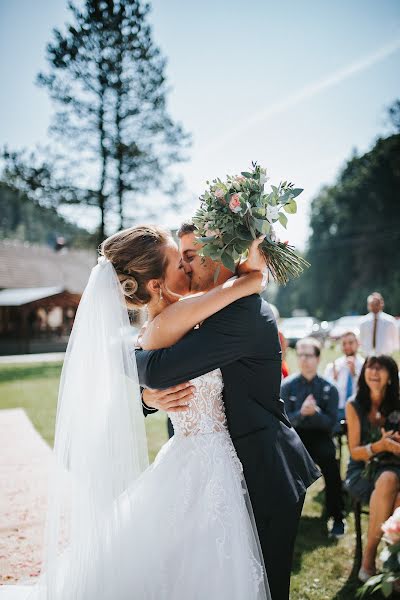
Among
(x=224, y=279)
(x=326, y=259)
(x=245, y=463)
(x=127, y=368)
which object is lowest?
(x=245, y=463)

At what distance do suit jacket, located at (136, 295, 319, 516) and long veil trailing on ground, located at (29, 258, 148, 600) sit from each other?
0.89 ft

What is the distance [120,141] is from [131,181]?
1913 mm

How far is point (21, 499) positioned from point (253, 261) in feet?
15.9

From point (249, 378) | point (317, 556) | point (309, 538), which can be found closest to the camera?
point (249, 378)

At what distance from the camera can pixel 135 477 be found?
2.36 m

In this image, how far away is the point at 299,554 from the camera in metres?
4.40

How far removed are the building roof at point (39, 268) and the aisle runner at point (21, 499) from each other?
27027mm

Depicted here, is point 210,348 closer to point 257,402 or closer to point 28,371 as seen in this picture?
point 257,402

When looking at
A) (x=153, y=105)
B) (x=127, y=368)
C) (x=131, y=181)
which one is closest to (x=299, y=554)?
(x=127, y=368)

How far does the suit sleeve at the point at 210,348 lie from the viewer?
207 cm

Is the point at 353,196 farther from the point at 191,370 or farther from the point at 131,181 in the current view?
the point at 191,370

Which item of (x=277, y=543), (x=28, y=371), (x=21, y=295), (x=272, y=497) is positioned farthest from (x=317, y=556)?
(x=21, y=295)

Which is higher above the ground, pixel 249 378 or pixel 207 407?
pixel 249 378

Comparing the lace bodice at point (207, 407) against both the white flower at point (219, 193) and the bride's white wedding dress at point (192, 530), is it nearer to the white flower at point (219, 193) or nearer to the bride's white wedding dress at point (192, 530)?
the bride's white wedding dress at point (192, 530)
